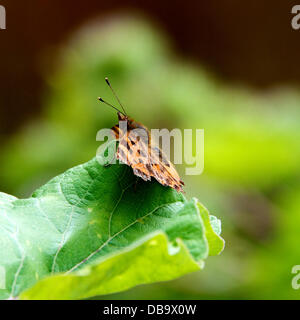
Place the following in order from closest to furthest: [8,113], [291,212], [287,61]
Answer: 1. [291,212]
2. [8,113]
3. [287,61]

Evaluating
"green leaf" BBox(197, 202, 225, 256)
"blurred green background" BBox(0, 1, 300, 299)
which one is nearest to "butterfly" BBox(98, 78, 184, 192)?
"green leaf" BBox(197, 202, 225, 256)

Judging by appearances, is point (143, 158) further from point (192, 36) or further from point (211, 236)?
point (192, 36)

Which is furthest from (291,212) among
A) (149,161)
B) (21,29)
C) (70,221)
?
(21,29)

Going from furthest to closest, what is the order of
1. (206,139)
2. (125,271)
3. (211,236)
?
(206,139) → (211,236) → (125,271)

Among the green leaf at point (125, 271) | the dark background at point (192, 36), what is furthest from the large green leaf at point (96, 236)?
the dark background at point (192, 36)

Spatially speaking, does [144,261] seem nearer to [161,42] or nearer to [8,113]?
[161,42]

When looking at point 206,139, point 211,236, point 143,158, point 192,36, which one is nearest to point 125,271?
point 211,236
